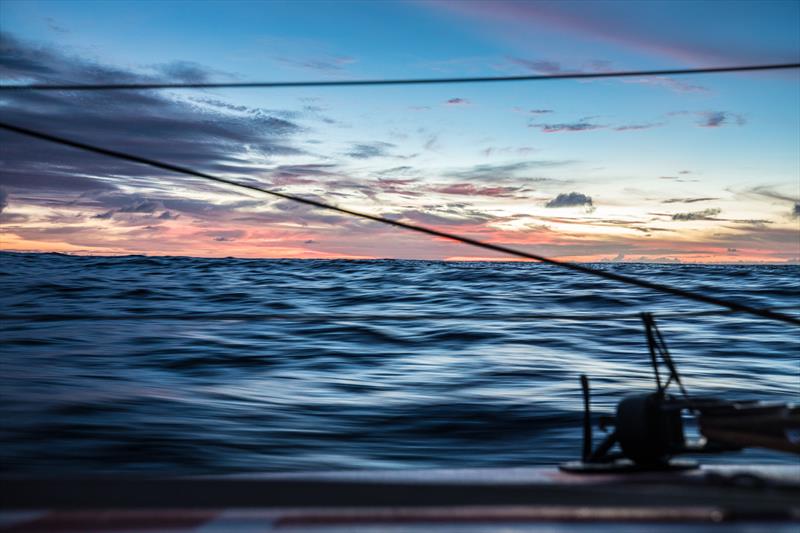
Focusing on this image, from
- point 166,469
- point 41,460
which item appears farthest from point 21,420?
point 166,469

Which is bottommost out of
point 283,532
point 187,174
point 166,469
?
point 166,469

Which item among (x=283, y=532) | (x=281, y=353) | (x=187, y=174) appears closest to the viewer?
(x=283, y=532)

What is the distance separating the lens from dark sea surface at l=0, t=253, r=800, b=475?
6.88 meters

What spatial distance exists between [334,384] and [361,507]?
8.71 meters

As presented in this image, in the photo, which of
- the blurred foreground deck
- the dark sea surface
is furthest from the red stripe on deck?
the dark sea surface

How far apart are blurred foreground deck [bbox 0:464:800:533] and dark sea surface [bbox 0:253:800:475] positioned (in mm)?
2005

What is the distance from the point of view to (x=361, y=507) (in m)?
2.11

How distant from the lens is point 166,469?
21.0ft

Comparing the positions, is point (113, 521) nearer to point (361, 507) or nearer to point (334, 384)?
point (361, 507)

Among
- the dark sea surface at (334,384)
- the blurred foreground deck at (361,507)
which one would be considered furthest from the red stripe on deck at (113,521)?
the dark sea surface at (334,384)

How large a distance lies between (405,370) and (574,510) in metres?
10.2

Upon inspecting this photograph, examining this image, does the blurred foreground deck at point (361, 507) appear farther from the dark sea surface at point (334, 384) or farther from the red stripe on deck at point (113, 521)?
the dark sea surface at point (334, 384)

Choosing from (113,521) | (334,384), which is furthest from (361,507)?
(334,384)

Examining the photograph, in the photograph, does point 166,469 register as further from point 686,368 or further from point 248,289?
point 248,289
